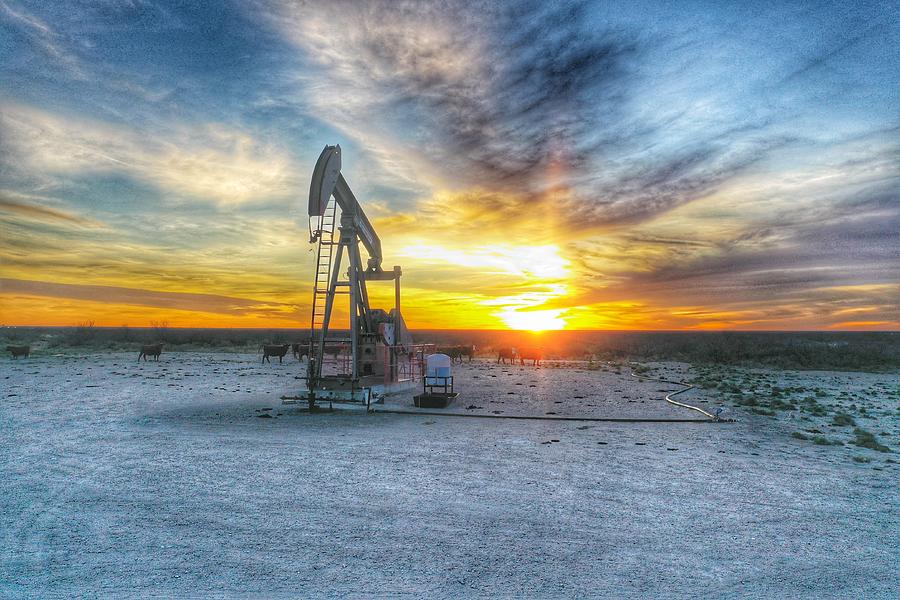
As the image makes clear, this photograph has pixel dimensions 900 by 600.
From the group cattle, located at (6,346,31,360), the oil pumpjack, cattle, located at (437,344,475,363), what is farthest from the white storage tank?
cattle, located at (6,346,31,360)

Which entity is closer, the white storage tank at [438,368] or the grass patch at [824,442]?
the grass patch at [824,442]

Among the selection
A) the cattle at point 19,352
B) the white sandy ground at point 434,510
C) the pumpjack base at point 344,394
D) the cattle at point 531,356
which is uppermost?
the cattle at point 531,356

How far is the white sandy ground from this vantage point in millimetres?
4566

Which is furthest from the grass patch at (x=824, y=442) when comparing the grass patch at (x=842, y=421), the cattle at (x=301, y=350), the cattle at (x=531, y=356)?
the cattle at (x=301, y=350)

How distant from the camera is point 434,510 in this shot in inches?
244

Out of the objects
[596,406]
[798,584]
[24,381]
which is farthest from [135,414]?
[798,584]

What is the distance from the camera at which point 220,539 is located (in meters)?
5.33

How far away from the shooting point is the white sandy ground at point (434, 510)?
4.57m

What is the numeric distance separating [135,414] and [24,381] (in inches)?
404

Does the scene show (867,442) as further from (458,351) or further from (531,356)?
(458,351)

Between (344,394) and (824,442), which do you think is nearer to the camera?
(824,442)

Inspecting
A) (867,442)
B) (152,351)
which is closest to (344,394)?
(867,442)

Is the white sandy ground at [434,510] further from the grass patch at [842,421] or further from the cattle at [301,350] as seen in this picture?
the cattle at [301,350]

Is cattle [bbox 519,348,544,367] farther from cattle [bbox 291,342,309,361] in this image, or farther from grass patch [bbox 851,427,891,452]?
grass patch [bbox 851,427,891,452]
